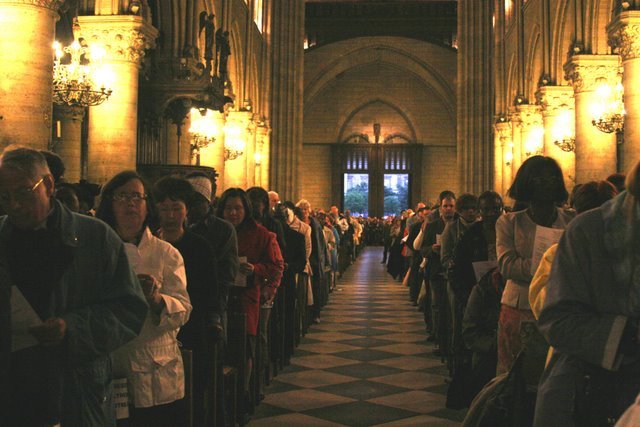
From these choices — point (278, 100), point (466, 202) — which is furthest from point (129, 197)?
point (278, 100)

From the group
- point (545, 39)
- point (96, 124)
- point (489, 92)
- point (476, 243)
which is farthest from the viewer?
point (489, 92)

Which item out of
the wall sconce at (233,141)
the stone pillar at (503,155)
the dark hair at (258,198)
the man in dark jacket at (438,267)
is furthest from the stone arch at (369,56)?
the dark hair at (258,198)

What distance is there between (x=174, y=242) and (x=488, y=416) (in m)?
1.99

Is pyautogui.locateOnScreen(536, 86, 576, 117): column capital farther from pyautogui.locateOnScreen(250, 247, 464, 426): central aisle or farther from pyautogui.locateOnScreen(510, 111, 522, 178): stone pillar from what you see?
pyautogui.locateOnScreen(250, 247, 464, 426): central aisle

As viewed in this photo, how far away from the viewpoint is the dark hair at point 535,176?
15.2 feet

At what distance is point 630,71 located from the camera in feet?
47.4

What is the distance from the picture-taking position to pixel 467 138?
35594 mm

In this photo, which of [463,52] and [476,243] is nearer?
[476,243]

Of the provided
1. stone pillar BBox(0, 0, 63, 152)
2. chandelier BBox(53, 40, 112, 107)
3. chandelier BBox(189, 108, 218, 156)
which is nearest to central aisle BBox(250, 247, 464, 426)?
stone pillar BBox(0, 0, 63, 152)

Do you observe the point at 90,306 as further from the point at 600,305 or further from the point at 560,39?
the point at 560,39

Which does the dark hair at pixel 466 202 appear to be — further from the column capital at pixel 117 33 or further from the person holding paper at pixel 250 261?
the column capital at pixel 117 33

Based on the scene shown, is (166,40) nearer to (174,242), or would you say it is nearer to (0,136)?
(0,136)

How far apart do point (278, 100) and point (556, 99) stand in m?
14.8

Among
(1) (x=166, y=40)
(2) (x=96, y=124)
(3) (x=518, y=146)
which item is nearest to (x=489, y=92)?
(3) (x=518, y=146)
